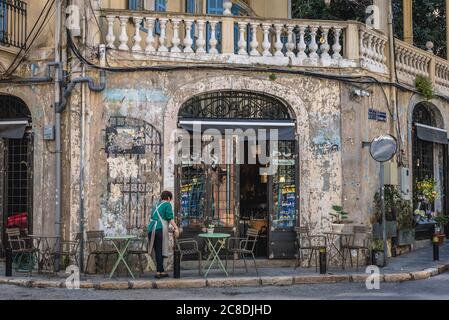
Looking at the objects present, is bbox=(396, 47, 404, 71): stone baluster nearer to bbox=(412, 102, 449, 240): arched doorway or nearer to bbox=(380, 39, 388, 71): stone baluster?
bbox=(380, 39, 388, 71): stone baluster

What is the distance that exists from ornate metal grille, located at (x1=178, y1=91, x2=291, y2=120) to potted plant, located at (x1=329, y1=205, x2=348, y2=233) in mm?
2234

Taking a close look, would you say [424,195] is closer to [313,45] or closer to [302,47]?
[313,45]

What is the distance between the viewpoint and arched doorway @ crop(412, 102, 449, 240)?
1778 cm

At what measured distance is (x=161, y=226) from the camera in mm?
12766

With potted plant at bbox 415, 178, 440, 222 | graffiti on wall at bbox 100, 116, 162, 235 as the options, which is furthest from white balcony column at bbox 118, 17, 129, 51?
potted plant at bbox 415, 178, 440, 222

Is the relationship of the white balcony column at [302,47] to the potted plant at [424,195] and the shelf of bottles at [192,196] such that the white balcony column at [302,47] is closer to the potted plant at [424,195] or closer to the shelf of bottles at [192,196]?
the shelf of bottles at [192,196]

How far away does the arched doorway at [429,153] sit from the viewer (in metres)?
17.8

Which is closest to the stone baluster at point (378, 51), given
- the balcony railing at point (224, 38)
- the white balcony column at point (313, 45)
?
the balcony railing at point (224, 38)

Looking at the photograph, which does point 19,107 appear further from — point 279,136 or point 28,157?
point 279,136

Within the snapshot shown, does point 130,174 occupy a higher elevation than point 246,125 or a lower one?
lower

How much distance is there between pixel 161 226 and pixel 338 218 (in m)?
3.93

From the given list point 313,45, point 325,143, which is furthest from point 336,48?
point 325,143
